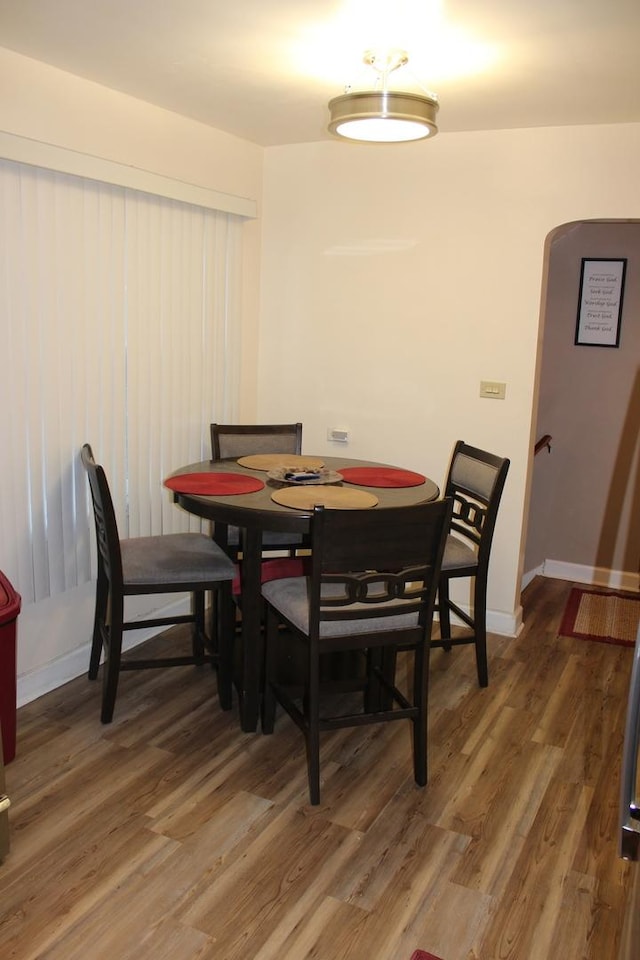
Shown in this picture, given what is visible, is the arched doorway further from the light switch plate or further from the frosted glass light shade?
the frosted glass light shade

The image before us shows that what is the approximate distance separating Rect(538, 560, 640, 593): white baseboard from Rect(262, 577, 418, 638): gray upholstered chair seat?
271cm

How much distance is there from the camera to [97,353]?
3242 mm

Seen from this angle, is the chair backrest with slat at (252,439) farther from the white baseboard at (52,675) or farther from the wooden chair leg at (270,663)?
the wooden chair leg at (270,663)

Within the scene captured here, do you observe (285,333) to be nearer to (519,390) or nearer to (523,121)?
(519,390)

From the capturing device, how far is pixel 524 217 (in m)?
3.61

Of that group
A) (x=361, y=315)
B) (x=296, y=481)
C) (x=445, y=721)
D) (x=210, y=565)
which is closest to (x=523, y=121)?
(x=361, y=315)

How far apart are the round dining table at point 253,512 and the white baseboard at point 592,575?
2.12 meters

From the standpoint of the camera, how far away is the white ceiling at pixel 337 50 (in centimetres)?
218

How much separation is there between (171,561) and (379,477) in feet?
3.08

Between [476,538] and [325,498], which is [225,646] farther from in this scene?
[476,538]

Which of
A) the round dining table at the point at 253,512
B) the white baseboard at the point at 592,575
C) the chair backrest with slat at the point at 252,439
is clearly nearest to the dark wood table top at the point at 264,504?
the round dining table at the point at 253,512

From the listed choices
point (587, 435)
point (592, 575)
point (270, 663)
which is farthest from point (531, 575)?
point (270, 663)

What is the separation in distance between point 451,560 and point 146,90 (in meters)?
2.24

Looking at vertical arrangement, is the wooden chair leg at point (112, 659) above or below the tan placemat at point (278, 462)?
below
